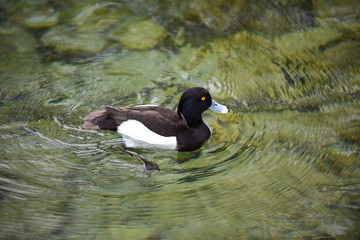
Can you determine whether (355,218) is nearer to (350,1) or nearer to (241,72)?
(241,72)

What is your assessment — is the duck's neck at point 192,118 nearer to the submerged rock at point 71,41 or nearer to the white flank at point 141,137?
the white flank at point 141,137

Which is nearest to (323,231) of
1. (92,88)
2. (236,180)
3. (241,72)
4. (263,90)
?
(236,180)

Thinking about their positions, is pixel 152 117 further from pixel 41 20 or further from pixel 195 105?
pixel 41 20

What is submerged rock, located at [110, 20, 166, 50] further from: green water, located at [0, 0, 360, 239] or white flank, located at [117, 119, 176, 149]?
white flank, located at [117, 119, 176, 149]

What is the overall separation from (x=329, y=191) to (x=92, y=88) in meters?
3.14

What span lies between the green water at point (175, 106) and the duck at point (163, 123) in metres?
0.11

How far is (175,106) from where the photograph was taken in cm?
529

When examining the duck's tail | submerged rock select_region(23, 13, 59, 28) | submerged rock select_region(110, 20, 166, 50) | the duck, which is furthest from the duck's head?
submerged rock select_region(23, 13, 59, 28)

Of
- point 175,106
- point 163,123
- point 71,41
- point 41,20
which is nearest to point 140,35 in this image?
point 71,41

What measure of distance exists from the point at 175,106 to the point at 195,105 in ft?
1.96

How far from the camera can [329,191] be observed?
3.98 metres

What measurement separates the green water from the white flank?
0.09 meters

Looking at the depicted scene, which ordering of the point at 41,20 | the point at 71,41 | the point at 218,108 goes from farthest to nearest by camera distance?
1. the point at 41,20
2. the point at 71,41
3. the point at 218,108

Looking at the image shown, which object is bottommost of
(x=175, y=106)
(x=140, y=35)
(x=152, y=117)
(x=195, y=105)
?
(x=175, y=106)
